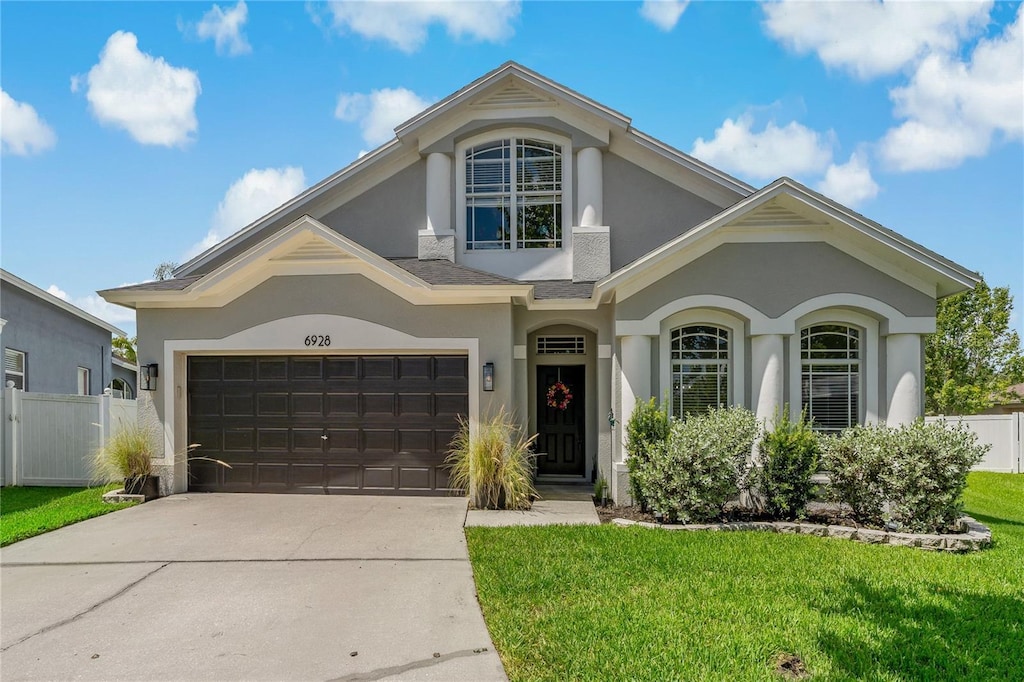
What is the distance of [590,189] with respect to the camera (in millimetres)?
11203

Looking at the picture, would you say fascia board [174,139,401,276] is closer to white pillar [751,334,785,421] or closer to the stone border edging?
white pillar [751,334,785,421]

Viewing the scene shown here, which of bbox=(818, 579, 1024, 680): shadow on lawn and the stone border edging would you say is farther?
the stone border edging

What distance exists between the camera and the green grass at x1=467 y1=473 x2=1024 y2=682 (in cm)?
399

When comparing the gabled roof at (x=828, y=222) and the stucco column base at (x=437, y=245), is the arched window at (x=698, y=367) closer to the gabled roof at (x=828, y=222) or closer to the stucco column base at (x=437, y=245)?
the gabled roof at (x=828, y=222)

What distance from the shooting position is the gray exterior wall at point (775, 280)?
8953mm

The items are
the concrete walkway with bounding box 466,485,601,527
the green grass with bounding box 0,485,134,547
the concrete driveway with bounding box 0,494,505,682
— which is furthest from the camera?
the concrete walkway with bounding box 466,485,601,527

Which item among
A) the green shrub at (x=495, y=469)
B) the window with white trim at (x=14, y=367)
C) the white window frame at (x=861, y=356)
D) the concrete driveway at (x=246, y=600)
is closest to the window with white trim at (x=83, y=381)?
the window with white trim at (x=14, y=367)

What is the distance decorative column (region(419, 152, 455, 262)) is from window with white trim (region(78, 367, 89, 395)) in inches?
510

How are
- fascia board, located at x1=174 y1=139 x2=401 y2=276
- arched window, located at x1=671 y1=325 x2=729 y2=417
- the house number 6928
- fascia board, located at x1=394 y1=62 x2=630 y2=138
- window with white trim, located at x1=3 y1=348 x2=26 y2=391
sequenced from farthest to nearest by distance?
window with white trim, located at x1=3 y1=348 x2=26 y2=391 → fascia board, located at x1=174 y1=139 x2=401 y2=276 → fascia board, located at x1=394 y1=62 x2=630 y2=138 → the house number 6928 → arched window, located at x1=671 y1=325 x2=729 y2=417

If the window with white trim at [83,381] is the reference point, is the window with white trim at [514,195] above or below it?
above

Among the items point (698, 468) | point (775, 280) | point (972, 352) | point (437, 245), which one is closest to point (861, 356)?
point (775, 280)

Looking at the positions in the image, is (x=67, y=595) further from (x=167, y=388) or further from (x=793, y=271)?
(x=793, y=271)

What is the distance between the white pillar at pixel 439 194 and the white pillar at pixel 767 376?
640 centimetres

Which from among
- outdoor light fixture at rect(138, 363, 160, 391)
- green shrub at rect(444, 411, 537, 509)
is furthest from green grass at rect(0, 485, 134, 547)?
green shrub at rect(444, 411, 537, 509)
